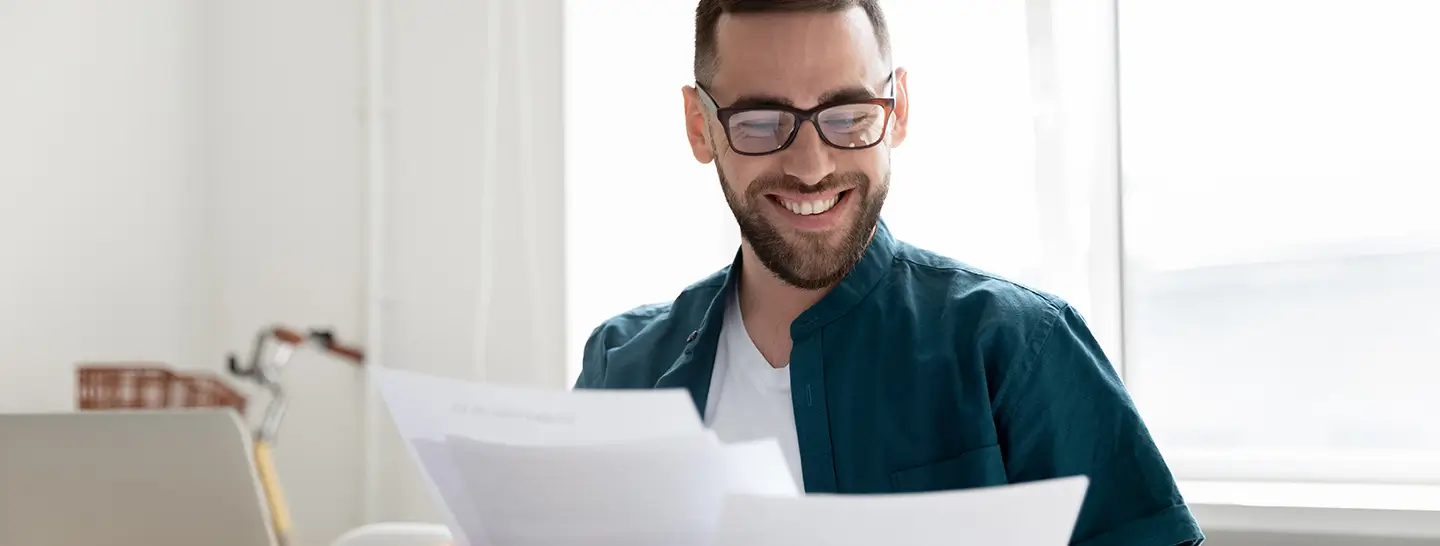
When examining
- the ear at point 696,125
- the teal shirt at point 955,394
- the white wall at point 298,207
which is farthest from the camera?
the white wall at point 298,207

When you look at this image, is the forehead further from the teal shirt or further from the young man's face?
the teal shirt

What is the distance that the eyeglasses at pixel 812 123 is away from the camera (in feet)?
3.55

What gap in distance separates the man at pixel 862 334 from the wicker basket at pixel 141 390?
59.1 inches

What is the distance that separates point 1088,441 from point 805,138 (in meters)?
0.35

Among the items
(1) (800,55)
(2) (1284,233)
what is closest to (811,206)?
(1) (800,55)

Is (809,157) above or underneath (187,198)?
underneath

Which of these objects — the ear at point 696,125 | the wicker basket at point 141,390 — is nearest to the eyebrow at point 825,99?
the ear at point 696,125

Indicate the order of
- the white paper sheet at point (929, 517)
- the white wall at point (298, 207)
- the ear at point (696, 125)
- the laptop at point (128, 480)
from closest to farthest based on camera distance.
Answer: the white paper sheet at point (929, 517)
the laptop at point (128, 480)
the ear at point (696, 125)
the white wall at point (298, 207)

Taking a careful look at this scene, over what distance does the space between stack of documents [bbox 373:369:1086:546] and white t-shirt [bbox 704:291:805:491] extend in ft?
1.46

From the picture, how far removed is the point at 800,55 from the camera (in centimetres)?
111

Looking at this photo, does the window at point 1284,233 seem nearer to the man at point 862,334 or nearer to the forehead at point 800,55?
the man at point 862,334

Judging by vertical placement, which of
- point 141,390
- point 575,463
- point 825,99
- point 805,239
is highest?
point 825,99

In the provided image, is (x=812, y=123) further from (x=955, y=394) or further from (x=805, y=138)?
(x=955, y=394)

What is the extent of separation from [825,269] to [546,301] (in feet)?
5.04
